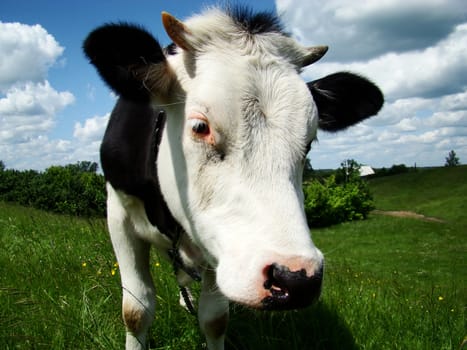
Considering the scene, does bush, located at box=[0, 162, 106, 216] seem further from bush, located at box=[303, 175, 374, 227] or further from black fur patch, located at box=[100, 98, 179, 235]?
black fur patch, located at box=[100, 98, 179, 235]

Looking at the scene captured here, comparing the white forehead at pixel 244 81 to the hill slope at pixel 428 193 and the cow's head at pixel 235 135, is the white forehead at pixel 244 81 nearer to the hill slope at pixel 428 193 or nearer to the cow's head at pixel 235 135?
the cow's head at pixel 235 135

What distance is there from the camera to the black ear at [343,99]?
3.23 m

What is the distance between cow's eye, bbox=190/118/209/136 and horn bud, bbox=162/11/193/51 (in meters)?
0.50

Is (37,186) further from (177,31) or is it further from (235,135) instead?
(235,135)

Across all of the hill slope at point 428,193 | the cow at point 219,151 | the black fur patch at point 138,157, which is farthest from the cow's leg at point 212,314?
the hill slope at point 428,193

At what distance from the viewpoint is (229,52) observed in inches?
95.7

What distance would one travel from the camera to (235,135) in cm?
208

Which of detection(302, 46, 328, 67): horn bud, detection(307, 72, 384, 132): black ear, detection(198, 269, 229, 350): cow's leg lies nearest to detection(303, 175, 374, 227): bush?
detection(307, 72, 384, 132): black ear

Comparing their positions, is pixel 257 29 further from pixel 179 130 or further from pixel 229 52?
pixel 179 130

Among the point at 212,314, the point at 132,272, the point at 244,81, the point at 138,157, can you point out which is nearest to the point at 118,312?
the point at 132,272

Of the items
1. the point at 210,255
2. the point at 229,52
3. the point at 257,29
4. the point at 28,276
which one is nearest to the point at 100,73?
the point at 229,52

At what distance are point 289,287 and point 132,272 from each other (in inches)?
75.4

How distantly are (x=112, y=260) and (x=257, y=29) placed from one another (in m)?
3.16

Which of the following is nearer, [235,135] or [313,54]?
[235,135]
